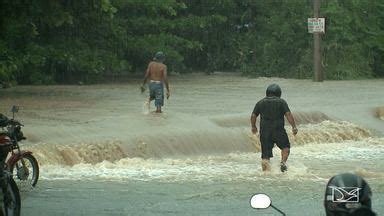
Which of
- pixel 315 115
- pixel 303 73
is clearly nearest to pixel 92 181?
pixel 315 115

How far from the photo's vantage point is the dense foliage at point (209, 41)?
31.8m

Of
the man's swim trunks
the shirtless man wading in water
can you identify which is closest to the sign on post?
the shirtless man wading in water

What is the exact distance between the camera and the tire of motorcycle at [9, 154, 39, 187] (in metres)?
12.2

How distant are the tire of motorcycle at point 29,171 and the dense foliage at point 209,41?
51.1ft

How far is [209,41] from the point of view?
41125mm

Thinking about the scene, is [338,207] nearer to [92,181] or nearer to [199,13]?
[92,181]

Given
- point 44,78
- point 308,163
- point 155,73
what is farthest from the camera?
point 44,78

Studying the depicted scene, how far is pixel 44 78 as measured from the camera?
104ft

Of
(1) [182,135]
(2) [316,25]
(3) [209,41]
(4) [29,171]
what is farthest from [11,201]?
(3) [209,41]

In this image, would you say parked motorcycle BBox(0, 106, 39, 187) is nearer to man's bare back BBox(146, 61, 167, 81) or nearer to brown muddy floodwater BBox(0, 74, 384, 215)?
brown muddy floodwater BBox(0, 74, 384, 215)

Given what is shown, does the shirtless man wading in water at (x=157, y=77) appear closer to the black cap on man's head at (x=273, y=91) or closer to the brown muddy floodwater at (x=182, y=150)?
the brown muddy floodwater at (x=182, y=150)

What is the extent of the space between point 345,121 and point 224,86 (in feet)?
34.3

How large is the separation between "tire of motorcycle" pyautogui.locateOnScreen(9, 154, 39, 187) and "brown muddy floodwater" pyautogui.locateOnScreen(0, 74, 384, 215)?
198mm

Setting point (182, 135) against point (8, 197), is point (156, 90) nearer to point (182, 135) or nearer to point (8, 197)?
point (182, 135)
